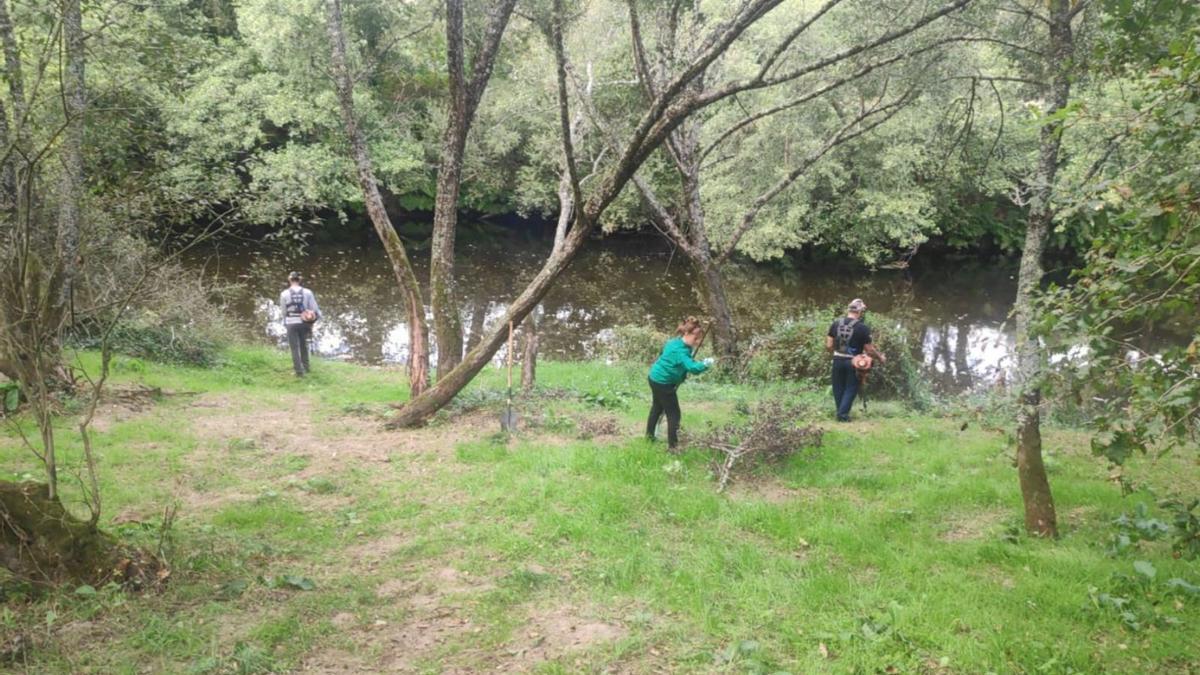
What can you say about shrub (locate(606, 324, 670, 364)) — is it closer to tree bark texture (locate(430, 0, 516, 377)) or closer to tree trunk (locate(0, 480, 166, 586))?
tree bark texture (locate(430, 0, 516, 377))

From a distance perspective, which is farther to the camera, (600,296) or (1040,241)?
(600,296)

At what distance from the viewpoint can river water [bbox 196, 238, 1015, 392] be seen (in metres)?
20.3

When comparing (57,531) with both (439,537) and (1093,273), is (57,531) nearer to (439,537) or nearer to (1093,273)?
(439,537)

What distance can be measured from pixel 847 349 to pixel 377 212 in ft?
23.4

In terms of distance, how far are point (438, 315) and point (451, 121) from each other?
111 inches

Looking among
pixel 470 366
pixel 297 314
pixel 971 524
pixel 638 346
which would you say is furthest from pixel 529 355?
pixel 971 524

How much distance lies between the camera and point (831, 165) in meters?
23.5

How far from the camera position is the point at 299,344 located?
1323 cm

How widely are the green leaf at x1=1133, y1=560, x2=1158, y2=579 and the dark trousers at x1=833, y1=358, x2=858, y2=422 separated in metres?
5.05

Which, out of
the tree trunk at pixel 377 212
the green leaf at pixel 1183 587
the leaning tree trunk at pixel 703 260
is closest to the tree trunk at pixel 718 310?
the leaning tree trunk at pixel 703 260

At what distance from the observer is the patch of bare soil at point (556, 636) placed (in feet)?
14.9

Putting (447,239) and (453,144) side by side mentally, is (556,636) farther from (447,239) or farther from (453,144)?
(453,144)

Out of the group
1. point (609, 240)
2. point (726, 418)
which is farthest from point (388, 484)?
point (609, 240)

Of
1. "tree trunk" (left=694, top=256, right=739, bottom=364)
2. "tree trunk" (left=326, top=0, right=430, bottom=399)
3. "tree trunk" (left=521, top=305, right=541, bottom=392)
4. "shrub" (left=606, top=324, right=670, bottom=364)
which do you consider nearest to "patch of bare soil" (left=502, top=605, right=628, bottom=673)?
"tree trunk" (left=326, top=0, right=430, bottom=399)
